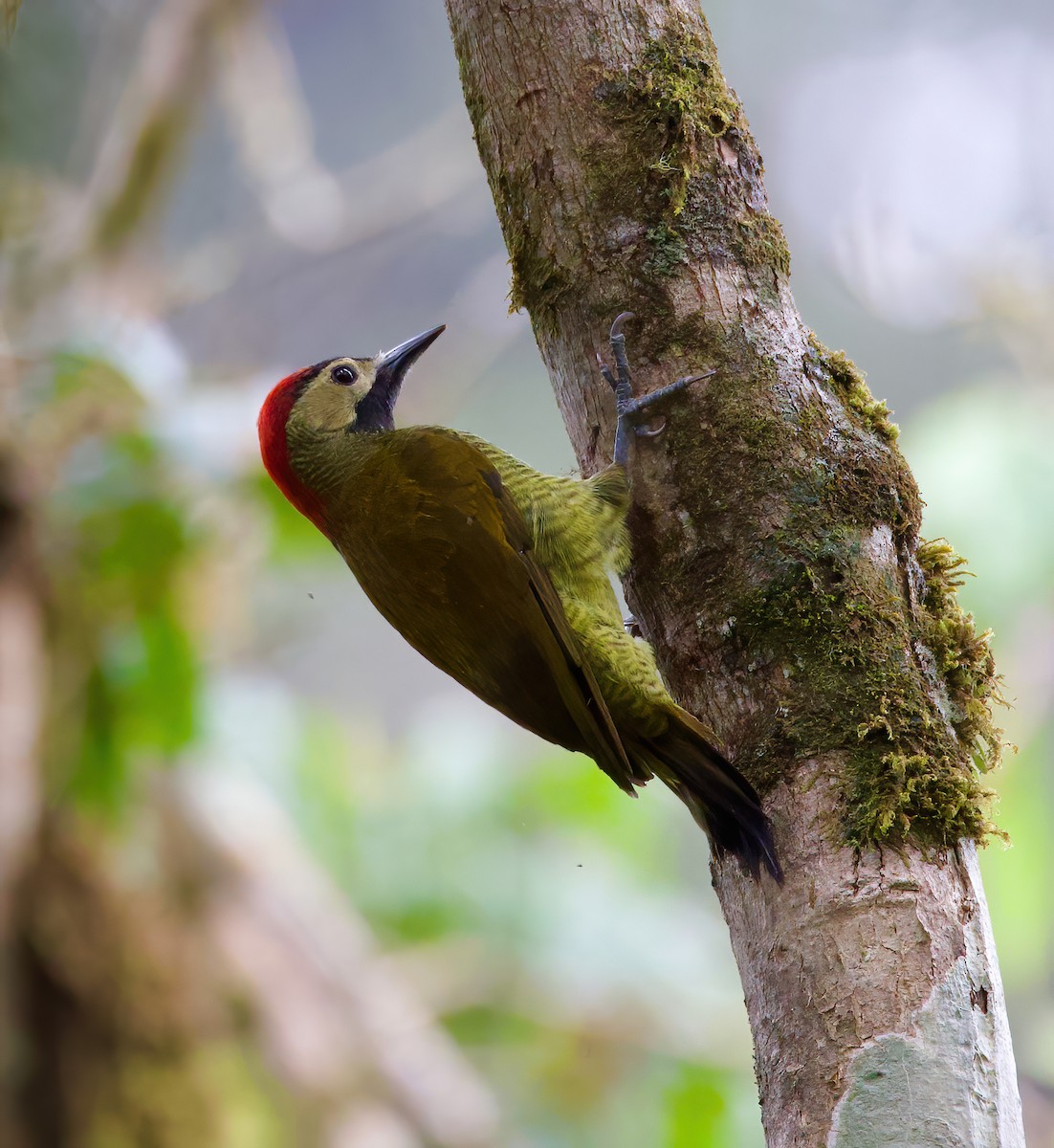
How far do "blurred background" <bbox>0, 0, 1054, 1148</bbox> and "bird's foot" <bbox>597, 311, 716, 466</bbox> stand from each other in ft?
5.53

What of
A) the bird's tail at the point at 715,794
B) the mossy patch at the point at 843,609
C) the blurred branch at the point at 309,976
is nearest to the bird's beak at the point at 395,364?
the mossy patch at the point at 843,609

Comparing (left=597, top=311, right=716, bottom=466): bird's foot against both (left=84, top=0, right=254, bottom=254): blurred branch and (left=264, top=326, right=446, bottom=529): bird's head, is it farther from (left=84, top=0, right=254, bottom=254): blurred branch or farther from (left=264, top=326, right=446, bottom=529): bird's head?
(left=84, top=0, right=254, bottom=254): blurred branch

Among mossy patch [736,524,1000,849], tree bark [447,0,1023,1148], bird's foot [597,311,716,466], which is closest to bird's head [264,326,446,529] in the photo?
tree bark [447,0,1023,1148]

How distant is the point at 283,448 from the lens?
269 centimetres

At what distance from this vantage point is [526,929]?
14.5 feet

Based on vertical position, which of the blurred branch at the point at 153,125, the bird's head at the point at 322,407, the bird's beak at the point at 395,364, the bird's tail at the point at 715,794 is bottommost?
the bird's tail at the point at 715,794

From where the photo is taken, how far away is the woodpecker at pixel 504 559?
1946 mm

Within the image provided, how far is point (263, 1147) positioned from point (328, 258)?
3.72 meters

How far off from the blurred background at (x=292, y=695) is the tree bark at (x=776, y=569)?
5.48ft

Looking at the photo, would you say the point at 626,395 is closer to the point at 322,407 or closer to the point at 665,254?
the point at 665,254

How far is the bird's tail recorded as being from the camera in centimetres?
158

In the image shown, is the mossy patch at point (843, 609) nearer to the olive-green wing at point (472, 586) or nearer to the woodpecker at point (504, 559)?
the woodpecker at point (504, 559)

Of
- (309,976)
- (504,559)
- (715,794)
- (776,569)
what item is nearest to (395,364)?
(504,559)

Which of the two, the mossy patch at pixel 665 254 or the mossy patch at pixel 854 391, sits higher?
the mossy patch at pixel 665 254
